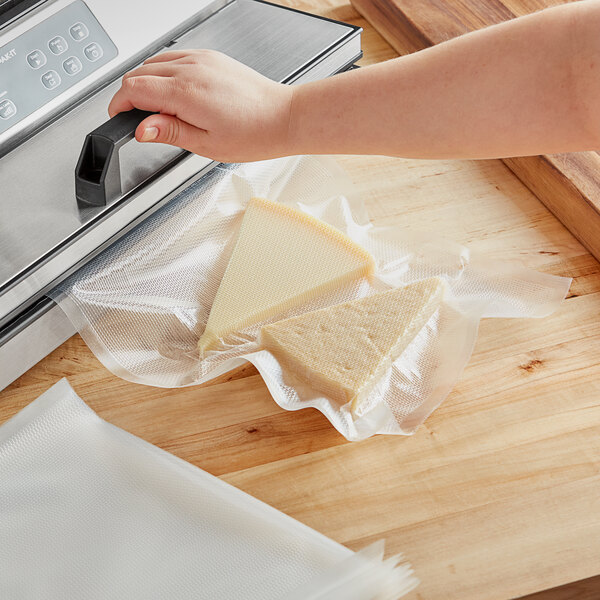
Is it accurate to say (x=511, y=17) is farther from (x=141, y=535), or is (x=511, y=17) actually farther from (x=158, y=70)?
(x=141, y=535)

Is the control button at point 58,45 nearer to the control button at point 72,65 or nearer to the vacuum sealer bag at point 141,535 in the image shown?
the control button at point 72,65

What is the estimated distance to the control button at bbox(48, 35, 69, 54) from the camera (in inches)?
23.4

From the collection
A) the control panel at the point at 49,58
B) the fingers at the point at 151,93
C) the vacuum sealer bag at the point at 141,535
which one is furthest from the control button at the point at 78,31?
the vacuum sealer bag at the point at 141,535

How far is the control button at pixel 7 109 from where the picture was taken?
57 centimetres

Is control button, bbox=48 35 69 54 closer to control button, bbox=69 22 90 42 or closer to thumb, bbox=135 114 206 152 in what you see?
→ control button, bbox=69 22 90 42

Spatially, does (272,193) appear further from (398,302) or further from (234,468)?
(234,468)

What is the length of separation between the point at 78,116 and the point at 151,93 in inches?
4.3

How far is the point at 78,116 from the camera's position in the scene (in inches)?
24.0

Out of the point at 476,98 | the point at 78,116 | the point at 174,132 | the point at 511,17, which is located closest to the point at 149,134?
the point at 174,132

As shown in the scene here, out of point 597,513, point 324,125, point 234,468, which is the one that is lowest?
point 597,513

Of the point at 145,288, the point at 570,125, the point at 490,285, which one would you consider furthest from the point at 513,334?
the point at 145,288

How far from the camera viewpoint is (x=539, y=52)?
456 millimetres

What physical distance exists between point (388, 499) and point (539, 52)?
0.96ft

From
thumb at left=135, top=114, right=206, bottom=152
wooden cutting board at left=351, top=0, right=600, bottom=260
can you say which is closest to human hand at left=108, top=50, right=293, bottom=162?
thumb at left=135, top=114, right=206, bottom=152
